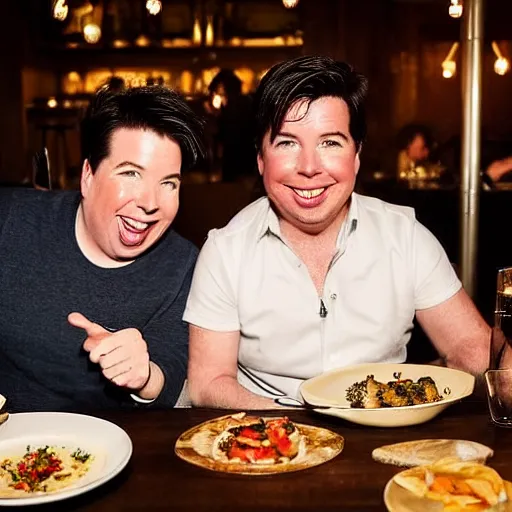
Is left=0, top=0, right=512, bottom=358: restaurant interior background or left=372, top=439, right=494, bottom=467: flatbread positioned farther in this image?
left=0, top=0, right=512, bottom=358: restaurant interior background

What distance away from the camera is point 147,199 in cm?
207

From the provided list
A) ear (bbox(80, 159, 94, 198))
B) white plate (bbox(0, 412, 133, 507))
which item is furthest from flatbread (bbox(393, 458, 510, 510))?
ear (bbox(80, 159, 94, 198))

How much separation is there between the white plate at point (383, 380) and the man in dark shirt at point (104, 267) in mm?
440

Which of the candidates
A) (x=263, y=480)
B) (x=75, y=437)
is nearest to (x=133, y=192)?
(x=75, y=437)

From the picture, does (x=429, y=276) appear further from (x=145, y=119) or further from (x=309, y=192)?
(x=145, y=119)

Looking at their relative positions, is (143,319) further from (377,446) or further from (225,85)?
(225,85)

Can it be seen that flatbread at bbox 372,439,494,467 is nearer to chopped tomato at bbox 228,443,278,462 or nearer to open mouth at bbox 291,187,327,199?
chopped tomato at bbox 228,443,278,462

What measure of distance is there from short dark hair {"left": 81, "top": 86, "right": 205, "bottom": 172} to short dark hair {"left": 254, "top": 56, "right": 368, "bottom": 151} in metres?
0.18

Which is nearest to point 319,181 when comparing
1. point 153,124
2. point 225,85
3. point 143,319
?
point 153,124

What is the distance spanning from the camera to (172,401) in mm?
1995

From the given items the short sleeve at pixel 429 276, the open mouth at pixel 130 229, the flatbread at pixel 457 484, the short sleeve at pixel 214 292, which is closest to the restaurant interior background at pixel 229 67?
the short sleeve at pixel 429 276

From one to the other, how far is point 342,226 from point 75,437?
3.05 ft

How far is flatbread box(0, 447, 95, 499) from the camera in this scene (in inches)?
54.1

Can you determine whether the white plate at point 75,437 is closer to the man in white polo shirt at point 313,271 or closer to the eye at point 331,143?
the man in white polo shirt at point 313,271
